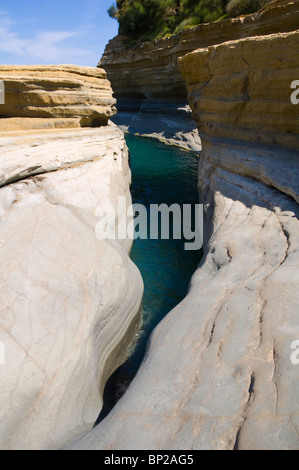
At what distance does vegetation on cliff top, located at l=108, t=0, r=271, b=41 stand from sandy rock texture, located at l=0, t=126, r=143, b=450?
1828 centimetres

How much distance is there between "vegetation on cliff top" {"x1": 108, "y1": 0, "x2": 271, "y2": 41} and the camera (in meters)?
19.2

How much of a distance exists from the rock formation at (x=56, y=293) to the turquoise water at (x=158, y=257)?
0.65 feet

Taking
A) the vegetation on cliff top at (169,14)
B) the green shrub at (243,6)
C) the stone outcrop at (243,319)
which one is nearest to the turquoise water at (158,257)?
the stone outcrop at (243,319)

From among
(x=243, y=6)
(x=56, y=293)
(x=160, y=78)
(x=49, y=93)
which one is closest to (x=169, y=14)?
(x=160, y=78)

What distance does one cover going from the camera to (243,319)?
3.41m

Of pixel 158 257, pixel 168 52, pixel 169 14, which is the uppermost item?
pixel 169 14

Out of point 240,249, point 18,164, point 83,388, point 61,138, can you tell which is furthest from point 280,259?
point 61,138

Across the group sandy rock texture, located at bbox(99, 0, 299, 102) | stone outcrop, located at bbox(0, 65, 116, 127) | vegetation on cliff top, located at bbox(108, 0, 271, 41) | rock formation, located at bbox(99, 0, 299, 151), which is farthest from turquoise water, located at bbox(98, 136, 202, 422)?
vegetation on cliff top, located at bbox(108, 0, 271, 41)

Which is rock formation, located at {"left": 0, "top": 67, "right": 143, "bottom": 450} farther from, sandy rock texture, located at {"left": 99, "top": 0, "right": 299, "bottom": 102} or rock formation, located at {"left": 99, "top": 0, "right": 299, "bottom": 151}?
rock formation, located at {"left": 99, "top": 0, "right": 299, "bottom": 151}

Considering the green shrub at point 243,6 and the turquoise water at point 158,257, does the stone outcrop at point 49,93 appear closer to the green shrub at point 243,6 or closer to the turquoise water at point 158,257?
the turquoise water at point 158,257

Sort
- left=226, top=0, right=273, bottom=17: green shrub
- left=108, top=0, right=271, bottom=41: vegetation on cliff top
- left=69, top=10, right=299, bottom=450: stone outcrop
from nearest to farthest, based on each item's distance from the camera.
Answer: left=69, top=10, right=299, bottom=450: stone outcrop, left=226, top=0, right=273, bottom=17: green shrub, left=108, top=0, right=271, bottom=41: vegetation on cliff top

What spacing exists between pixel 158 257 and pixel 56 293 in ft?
11.9

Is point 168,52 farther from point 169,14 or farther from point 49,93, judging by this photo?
point 49,93
